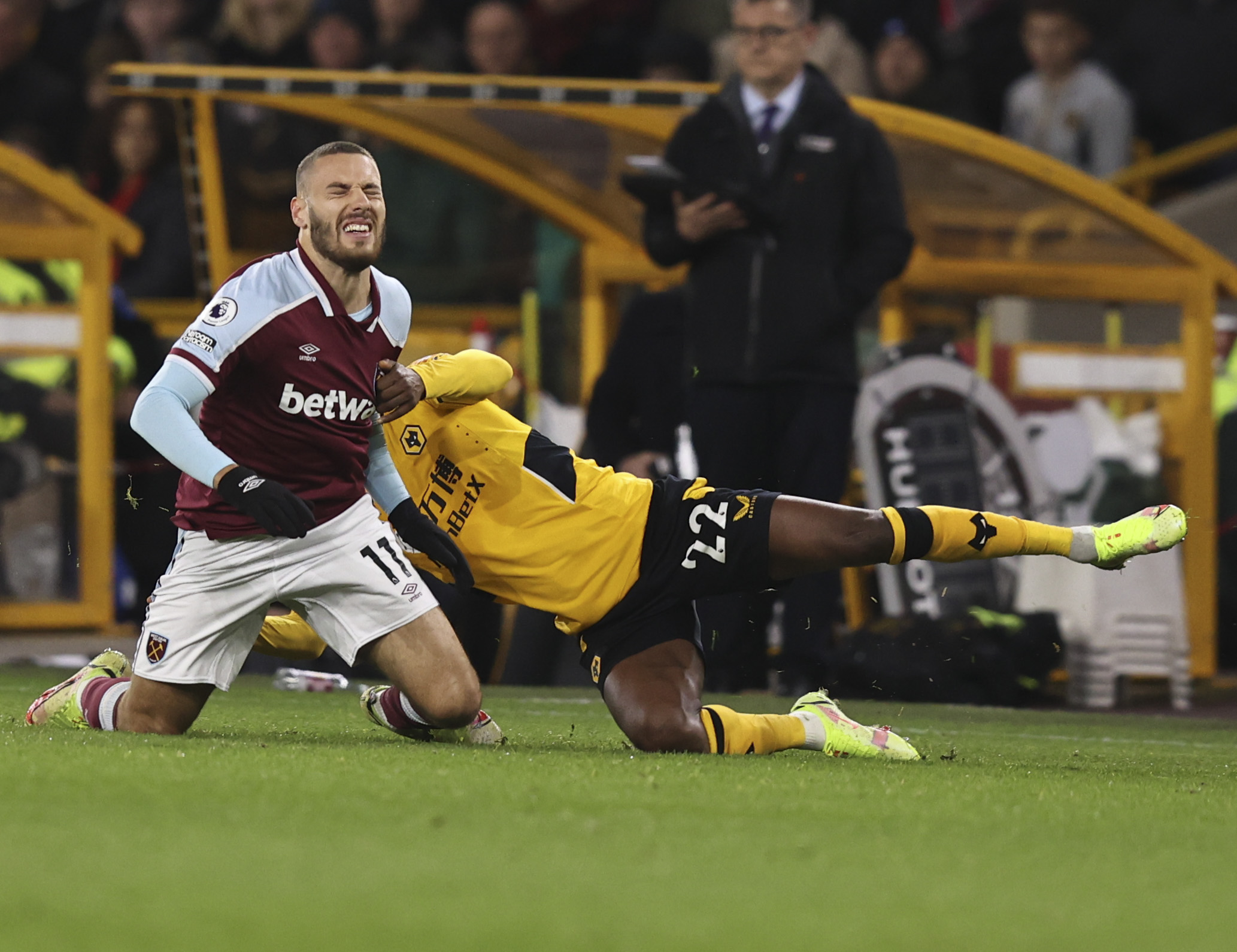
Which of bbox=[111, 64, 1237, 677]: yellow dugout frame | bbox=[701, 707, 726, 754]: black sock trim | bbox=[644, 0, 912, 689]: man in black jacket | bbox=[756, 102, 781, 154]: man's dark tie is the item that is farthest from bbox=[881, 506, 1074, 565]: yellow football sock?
bbox=[111, 64, 1237, 677]: yellow dugout frame

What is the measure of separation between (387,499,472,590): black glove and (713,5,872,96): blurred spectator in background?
24.3 ft

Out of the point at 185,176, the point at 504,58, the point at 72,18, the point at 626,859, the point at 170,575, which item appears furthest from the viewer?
the point at 72,18

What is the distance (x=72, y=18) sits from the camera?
44.4 ft

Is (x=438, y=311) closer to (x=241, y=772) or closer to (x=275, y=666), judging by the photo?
(x=275, y=666)

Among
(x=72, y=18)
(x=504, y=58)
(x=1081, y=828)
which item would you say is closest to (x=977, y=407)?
(x=504, y=58)

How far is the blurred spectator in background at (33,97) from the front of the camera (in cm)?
1302

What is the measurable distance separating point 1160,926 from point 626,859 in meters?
0.83

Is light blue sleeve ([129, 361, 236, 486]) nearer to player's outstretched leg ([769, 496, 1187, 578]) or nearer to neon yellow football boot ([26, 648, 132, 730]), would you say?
neon yellow football boot ([26, 648, 132, 730])

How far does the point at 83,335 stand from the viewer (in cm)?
1021

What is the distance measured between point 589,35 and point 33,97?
3.68m

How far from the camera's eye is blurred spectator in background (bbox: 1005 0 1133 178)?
1152 cm

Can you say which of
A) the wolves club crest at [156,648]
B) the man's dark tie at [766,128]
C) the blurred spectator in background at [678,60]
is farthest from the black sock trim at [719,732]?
the blurred spectator in background at [678,60]

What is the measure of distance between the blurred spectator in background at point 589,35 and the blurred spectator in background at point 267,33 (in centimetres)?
145

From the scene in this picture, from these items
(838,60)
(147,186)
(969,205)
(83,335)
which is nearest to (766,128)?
(969,205)
